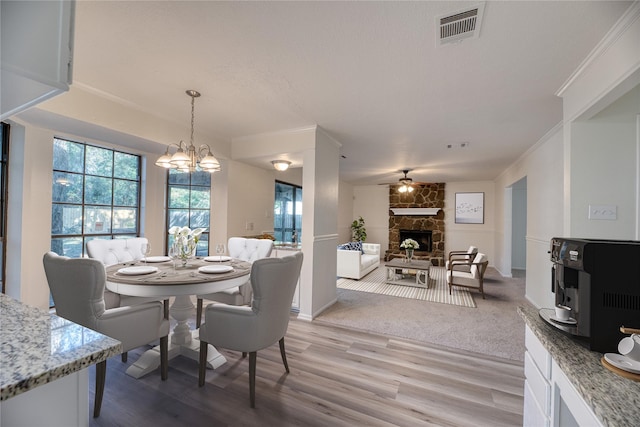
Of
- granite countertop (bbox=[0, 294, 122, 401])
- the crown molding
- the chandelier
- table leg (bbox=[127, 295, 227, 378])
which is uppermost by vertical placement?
the chandelier

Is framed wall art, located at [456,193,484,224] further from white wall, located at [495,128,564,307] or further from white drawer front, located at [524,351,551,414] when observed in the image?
white drawer front, located at [524,351,551,414]

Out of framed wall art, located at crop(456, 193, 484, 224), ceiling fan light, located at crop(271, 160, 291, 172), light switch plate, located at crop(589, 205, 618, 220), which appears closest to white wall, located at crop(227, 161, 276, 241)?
ceiling fan light, located at crop(271, 160, 291, 172)

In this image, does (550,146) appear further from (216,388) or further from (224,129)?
(216,388)

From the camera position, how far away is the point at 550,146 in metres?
3.61

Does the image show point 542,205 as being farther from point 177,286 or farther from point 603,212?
point 177,286

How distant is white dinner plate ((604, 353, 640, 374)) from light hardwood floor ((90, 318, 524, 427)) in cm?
118

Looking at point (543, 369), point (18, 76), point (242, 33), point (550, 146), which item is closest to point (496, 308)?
point (550, 146)

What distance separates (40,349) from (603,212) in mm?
3415

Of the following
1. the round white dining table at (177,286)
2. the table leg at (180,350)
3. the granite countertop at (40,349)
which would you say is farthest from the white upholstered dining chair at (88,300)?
the granite countertop at (40,349)

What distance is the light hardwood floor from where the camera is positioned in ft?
5.63

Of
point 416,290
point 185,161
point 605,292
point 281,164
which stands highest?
point 281,164

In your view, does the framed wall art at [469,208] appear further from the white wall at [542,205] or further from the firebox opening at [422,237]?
the white wall at [542,205]

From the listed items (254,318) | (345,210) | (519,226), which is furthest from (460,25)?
(519,226)

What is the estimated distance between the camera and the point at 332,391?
1.99 meters
